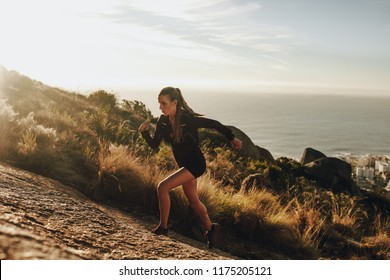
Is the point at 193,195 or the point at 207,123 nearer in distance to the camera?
the point at 207,123

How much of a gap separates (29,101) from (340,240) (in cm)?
870

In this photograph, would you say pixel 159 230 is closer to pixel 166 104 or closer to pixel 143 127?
pixel 143 127

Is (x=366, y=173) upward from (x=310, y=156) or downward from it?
downward

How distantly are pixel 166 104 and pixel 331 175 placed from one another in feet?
40.7

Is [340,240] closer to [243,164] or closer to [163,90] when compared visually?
[163,90]

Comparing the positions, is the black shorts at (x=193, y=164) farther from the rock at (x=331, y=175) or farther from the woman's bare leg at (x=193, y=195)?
the rock at (x=331, y=175)

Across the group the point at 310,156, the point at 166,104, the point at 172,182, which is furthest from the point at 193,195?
the point at 310,156

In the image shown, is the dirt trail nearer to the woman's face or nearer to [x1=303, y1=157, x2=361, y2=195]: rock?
the woman's face

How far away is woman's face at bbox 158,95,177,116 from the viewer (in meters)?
3.82

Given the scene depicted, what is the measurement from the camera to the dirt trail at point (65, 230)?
217cm

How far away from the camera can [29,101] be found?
1020 cm

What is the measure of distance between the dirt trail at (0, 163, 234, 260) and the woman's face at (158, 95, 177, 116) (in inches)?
51.1

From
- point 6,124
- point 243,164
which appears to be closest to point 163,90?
point 6,124

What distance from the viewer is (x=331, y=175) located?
1464cm
